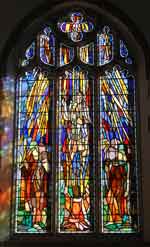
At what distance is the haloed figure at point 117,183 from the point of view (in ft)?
23.6

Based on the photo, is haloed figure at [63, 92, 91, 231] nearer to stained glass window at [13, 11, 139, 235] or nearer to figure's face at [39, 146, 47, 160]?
stained glass window at [13, 11, 139, 235]

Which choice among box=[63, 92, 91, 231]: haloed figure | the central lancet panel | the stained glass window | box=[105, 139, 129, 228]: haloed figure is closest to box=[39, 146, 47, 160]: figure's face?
the stained glass window

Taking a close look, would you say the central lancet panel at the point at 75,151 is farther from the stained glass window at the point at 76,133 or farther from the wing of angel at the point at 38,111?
the wing of angel at the point at 38,111

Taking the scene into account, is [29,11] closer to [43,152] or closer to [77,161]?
[43,152]

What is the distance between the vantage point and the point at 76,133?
24.7ft

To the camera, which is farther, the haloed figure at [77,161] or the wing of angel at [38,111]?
the wing of angel at [38,111]

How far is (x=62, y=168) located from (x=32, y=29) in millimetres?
2058

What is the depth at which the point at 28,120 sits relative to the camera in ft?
25.1

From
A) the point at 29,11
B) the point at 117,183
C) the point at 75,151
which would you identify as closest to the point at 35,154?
the point at 75,151

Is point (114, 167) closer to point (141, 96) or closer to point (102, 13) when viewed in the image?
point (141, 96)

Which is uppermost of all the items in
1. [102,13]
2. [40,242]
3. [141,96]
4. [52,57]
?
[102,13]

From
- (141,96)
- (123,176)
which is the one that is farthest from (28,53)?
(123,176)

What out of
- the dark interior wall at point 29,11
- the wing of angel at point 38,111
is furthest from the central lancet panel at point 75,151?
the dark interior wall at point 29,11

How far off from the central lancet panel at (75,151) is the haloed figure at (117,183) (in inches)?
9.5
